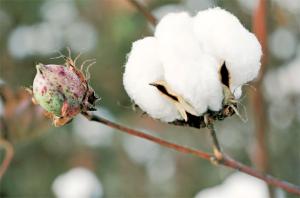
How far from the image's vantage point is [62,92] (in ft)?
2.46

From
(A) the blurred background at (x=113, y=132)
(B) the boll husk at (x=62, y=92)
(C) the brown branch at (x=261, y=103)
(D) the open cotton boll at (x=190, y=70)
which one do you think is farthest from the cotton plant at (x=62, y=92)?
(A) the blurred background at (x=113, y=132)

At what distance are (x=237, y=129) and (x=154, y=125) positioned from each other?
17.2 inches

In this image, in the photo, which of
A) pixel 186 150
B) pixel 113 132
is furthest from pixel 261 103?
pixel 113 132

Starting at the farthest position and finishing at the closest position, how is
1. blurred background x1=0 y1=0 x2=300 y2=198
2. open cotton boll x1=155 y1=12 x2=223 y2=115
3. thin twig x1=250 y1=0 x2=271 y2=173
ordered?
1. blurred background x1=0 y1=0 x2=300 y2=198
2. thin twig x1=250 y1=0 x2=271 y2=173
3. open cotton boll x1=155 y1=12 x2=223 y2=115

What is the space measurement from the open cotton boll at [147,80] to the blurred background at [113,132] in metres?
1.04

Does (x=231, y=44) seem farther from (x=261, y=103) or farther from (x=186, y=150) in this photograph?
(x=261, y=103)

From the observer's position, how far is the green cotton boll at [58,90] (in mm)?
738

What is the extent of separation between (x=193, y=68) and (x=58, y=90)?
0.15 m

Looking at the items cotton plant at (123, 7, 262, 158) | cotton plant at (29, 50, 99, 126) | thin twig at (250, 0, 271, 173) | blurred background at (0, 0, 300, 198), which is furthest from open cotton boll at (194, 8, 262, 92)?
blurred background at (0, 0, 300, 198)

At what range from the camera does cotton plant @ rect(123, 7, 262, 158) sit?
726mm

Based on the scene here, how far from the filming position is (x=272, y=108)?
2176 millimetres

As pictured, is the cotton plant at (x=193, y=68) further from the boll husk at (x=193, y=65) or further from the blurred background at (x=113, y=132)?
the blurred background at (x=113, y=132)

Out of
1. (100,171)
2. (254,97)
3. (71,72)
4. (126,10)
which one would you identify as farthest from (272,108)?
(71,72)

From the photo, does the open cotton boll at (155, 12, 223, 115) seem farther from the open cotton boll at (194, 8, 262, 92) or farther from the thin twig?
the thin twig
